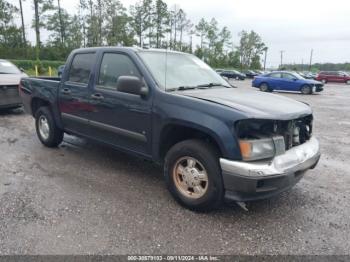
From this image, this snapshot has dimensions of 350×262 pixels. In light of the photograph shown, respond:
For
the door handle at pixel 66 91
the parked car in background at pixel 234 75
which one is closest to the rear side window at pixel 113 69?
the door handle at pixel 66 91

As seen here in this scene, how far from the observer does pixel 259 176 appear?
9.58ft

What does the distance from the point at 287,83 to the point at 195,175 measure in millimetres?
19477

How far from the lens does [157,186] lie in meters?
4.13

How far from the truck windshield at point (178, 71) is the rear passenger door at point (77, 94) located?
3.57 ft

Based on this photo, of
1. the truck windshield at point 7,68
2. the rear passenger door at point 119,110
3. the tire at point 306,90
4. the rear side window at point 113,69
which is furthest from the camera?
the tire at point 306,90

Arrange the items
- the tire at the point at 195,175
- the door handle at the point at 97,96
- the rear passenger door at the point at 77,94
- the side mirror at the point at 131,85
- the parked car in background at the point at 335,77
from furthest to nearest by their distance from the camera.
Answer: the parked car in background at the point at 335,77, the rear passenger door at the point at 77,94, the door handle at the point at 97,96, the side mirror at the point at 131,85, the tire at the point at 195,175

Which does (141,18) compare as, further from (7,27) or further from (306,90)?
(306,90)

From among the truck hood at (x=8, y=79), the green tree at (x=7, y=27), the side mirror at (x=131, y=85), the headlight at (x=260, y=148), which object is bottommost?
the headlight at (x=260, y=148)

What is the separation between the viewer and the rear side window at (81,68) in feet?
15.5

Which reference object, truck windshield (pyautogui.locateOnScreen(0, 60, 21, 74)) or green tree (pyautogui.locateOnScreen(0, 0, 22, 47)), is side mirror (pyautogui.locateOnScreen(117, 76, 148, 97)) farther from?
green tree (pyautogui.locateOnScreen(0, 0, 22, 47))

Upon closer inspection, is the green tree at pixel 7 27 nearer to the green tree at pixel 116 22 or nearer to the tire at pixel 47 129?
the green tree at pixel 116 22

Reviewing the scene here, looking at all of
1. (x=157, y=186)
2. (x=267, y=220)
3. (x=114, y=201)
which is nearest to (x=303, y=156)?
(x=267, y=220)

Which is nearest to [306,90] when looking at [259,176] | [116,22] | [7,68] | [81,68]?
[7,68]

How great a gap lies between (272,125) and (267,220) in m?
1.02
